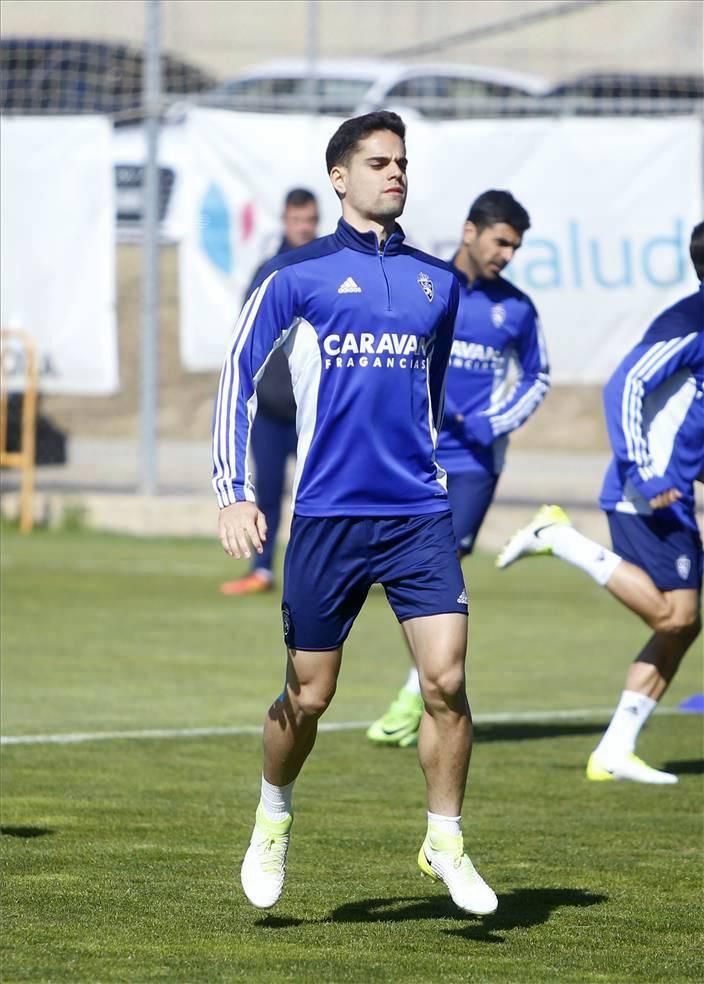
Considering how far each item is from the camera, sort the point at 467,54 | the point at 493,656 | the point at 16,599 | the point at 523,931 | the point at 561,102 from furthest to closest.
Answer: the point at 467,54
the point at 561,102
the point at 16,599
the point at 493,656
the point at 523,931

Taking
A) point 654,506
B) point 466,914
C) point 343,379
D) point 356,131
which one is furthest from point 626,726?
point 356,131

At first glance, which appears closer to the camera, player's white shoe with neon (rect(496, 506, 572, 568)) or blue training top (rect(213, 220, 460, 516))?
blue training top (rect(213, 220, 460, 516))

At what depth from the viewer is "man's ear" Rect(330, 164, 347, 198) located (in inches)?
241

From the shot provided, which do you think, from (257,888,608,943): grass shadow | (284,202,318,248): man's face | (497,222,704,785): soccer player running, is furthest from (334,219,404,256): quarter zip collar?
(284,202,318,248): man's face

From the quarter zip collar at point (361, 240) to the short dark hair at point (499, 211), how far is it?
10.3 ft

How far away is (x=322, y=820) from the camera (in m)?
7.43

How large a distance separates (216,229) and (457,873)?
11495 mm

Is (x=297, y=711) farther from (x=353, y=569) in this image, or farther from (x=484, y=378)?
(x=484, y=378)

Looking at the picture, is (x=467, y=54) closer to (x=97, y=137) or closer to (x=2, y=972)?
(x=97, y=137)

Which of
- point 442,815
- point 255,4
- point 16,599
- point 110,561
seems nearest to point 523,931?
point 442,815

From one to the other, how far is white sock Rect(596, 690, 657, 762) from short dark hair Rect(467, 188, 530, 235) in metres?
2.09

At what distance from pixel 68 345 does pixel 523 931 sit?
37.3ft

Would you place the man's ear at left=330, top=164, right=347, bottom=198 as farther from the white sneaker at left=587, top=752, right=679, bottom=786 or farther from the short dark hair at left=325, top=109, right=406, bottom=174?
the white sneaker at left=587, top=752, right=679, bottom=786

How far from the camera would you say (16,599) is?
539 inches
